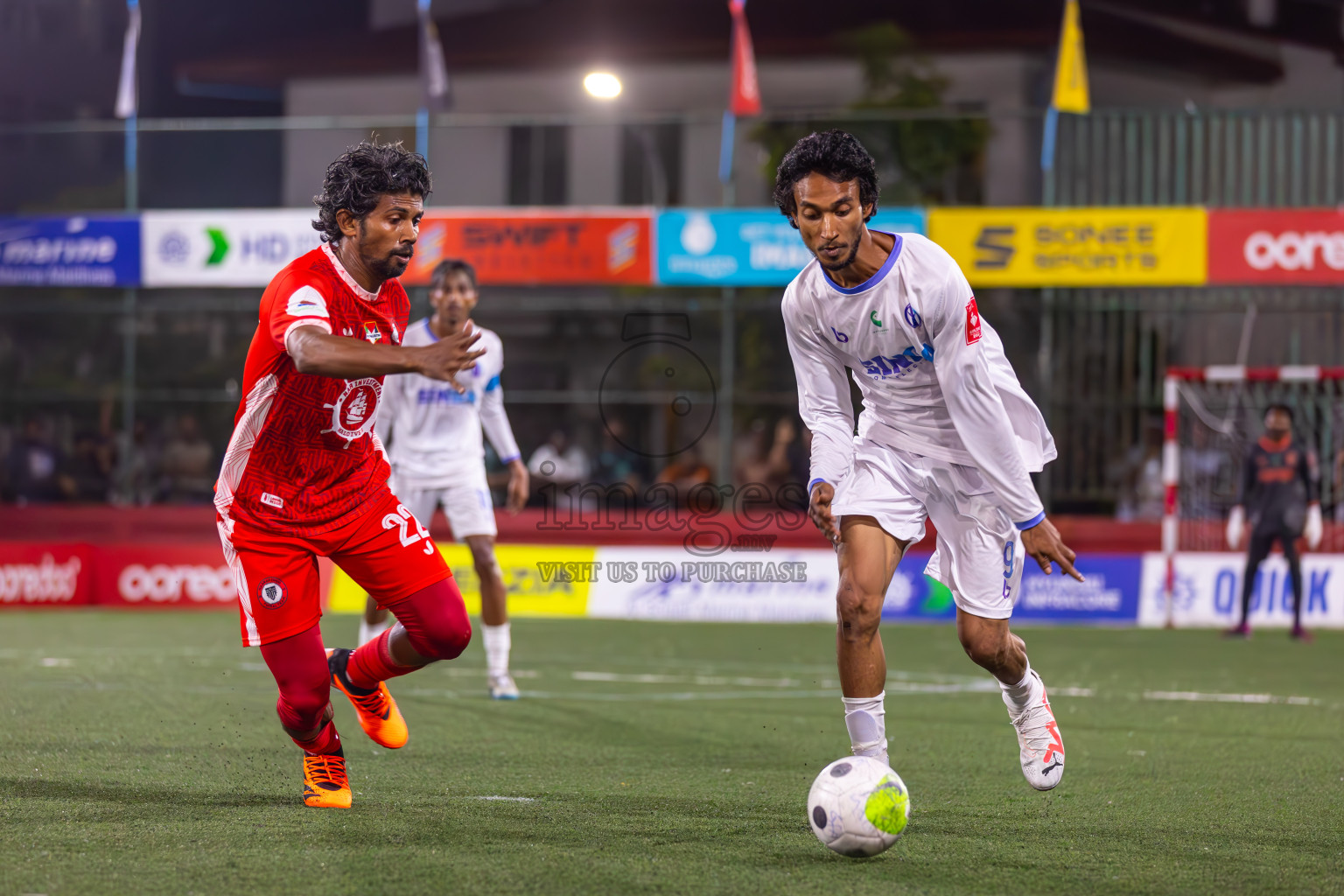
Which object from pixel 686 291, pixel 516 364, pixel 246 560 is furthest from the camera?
pixel 516 364

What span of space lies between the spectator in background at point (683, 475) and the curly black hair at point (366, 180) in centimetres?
1368

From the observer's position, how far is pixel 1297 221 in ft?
54.8

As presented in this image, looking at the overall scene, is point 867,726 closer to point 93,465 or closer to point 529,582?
point 529,582

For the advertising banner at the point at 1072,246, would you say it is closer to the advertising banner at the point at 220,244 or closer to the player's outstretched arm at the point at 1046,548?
the advertising banner at the point at 220,244

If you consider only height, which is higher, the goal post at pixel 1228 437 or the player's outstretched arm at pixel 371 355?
the player's outstretched arm at pixel 371 355

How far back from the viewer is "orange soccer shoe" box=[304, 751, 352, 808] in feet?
16.9

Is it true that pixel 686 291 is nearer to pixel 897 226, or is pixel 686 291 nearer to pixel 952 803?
pixel 897 226

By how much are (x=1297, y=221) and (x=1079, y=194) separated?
8.84ft

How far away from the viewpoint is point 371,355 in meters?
4.42

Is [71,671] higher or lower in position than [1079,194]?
lower

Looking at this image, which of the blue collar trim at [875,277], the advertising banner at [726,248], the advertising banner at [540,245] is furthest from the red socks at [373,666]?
the advertising banner at [540,245]

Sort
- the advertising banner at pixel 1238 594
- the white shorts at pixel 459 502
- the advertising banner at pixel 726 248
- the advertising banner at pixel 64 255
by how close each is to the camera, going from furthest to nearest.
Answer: the advertising banner at pixel 64 255 < the advertising banner at pixel 726 248 < the advertising banner at pixel 1238 594 < the white shorts at pixel 459 502

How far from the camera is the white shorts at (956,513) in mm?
5262

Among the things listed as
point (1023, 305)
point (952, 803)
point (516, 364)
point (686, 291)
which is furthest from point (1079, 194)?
point (952, 803)
